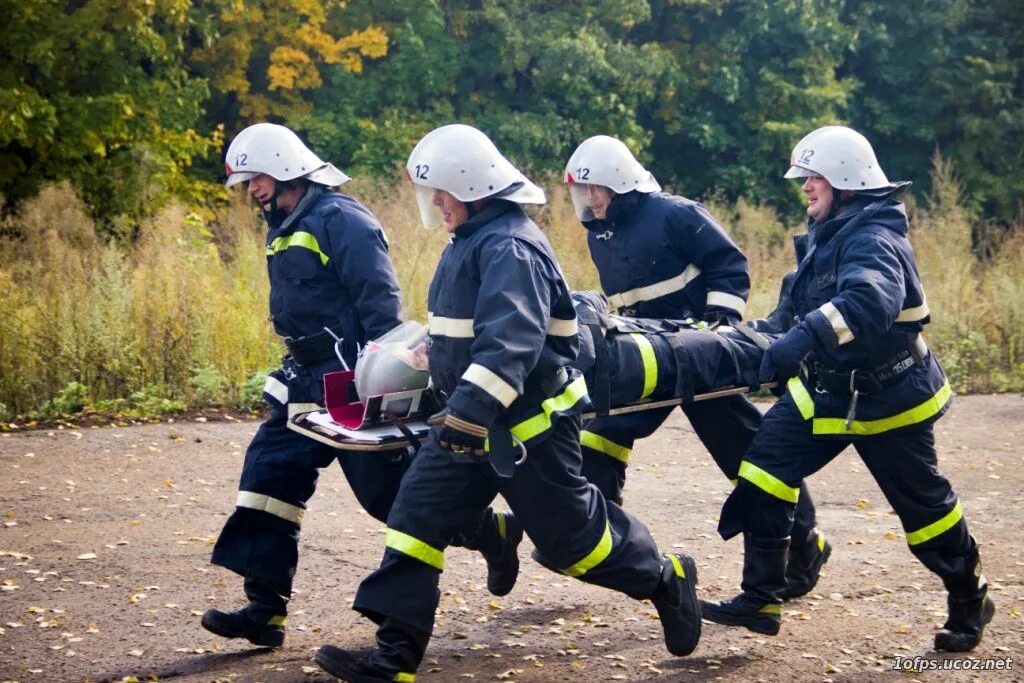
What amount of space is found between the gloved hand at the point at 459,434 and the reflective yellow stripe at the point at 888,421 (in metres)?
1.56

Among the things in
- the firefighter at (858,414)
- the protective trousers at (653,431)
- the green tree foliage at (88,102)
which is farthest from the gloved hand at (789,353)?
the green tree foliage at (88,102)

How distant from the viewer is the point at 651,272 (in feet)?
19.9

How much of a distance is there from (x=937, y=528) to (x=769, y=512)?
61 centimetres

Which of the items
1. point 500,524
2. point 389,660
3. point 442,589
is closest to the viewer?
point 389,660

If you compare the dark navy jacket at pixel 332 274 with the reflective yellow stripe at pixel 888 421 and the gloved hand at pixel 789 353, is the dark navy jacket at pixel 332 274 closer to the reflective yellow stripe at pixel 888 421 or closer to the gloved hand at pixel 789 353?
the gloved hand at pixel 789 353

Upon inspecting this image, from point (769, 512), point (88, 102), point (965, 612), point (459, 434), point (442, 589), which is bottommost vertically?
point (442, 589)

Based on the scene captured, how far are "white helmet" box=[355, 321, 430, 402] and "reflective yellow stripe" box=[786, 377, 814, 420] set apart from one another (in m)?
1.45

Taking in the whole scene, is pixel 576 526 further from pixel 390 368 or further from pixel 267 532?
pixel 267 532

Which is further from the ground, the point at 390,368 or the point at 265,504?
the point at 390,368

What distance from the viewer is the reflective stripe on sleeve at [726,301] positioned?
594 cm

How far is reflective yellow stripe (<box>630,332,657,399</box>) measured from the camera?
17.4ft

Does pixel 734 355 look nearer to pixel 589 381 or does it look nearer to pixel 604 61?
pixel 589 381

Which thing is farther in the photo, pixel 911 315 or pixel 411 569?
pixel 911 315

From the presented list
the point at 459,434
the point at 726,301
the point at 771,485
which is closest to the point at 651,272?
the point at 726,301
